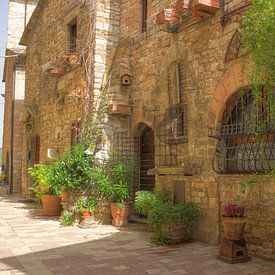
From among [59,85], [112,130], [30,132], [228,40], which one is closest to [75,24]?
[59,85]

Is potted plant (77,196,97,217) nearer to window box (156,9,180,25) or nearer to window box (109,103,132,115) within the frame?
window box (109,103,132,115)

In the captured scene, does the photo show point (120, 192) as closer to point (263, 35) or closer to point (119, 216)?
point (119, 216)

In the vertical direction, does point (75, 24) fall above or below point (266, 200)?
above

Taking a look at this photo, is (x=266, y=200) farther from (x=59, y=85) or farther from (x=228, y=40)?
(x=59, y=85)

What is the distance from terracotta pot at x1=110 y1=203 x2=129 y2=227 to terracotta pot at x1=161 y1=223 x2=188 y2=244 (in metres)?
1.64

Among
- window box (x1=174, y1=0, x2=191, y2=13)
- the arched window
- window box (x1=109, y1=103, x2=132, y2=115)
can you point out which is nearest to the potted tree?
window box (x1=109, y1=103, x2=132, y2=115)

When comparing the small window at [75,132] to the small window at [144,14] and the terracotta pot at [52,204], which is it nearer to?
the terracotta pot at [52,204]

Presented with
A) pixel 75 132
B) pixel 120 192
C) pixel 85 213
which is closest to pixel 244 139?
pixel 120 192

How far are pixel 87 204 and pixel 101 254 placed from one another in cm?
257

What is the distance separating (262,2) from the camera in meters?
3.38

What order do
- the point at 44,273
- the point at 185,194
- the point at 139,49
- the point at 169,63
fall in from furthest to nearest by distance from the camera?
the point at 139,49 < the point at 169,63 < the point at 185,194 < the point at 44,273

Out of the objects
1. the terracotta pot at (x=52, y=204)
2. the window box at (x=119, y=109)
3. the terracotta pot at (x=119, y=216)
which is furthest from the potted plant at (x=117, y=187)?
the terracotta pot at (x=52, y=204)

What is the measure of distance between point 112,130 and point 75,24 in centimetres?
375

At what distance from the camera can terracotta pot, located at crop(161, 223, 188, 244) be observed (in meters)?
5.69
